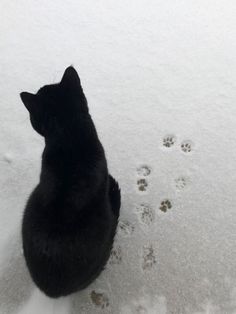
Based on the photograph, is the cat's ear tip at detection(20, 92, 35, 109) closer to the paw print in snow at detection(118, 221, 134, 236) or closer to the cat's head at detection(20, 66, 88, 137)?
the cat's head at detection(20, 66, 88, 137)

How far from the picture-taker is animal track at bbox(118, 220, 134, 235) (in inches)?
83.7

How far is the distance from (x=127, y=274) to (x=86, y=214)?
573mm

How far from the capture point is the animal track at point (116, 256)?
2.05 metres

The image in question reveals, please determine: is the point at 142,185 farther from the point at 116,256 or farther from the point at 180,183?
the point at 116,256

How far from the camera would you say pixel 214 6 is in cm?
288

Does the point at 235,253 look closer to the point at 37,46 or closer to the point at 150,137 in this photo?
the point at 150,137

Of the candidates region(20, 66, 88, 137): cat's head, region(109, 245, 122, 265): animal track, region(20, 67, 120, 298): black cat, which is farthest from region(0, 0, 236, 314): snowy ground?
region(20, 66, 88, 137): cat's head

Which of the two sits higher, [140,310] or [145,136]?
[145,136]

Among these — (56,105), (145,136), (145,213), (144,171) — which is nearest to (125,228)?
(145,213)

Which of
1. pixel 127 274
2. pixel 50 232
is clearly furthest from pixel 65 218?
pixel 127 274

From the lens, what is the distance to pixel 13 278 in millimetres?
2035

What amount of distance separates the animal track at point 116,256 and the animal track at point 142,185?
37cm

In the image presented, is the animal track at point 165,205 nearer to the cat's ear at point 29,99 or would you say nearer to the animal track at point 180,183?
the animal track at point 180,183

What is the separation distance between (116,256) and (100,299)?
0.24m
